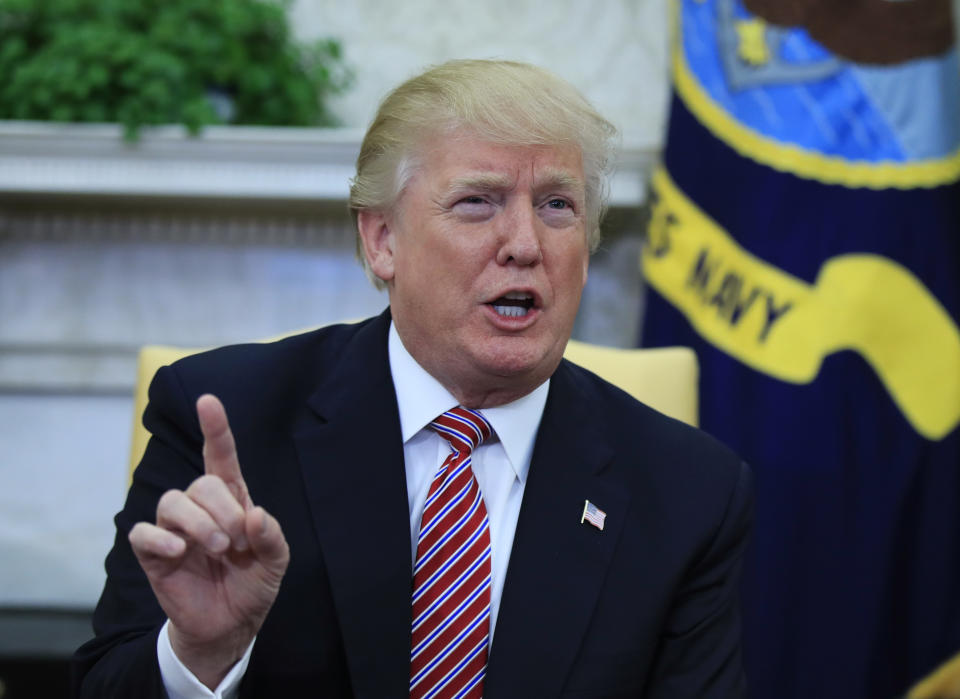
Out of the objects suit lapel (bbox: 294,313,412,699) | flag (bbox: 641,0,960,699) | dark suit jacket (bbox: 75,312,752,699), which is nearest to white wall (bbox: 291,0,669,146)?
flag (bbox: 641,0,960,699)

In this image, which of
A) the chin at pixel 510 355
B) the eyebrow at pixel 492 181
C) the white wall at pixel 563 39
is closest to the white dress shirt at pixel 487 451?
the chin at pixel 510 355

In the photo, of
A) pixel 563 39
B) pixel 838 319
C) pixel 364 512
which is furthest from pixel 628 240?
pixel 364 512

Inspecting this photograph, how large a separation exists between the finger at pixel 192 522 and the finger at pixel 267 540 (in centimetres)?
3

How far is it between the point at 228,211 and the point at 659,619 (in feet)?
6.78

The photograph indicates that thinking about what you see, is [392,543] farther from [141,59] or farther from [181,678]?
[141,59]

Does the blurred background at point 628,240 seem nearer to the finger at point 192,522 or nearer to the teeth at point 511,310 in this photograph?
the teeth at point 511,310

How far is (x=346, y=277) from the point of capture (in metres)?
3.08

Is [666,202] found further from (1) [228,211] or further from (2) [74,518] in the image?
(2) [74,518]

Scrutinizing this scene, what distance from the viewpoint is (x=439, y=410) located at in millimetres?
1371

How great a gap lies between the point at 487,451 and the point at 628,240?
1791 mm

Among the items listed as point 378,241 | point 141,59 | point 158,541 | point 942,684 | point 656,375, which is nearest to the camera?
point 158,541

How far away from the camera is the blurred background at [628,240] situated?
96.5 inches

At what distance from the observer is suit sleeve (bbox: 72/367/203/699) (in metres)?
1.13

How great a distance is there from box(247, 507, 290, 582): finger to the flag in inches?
66.8
